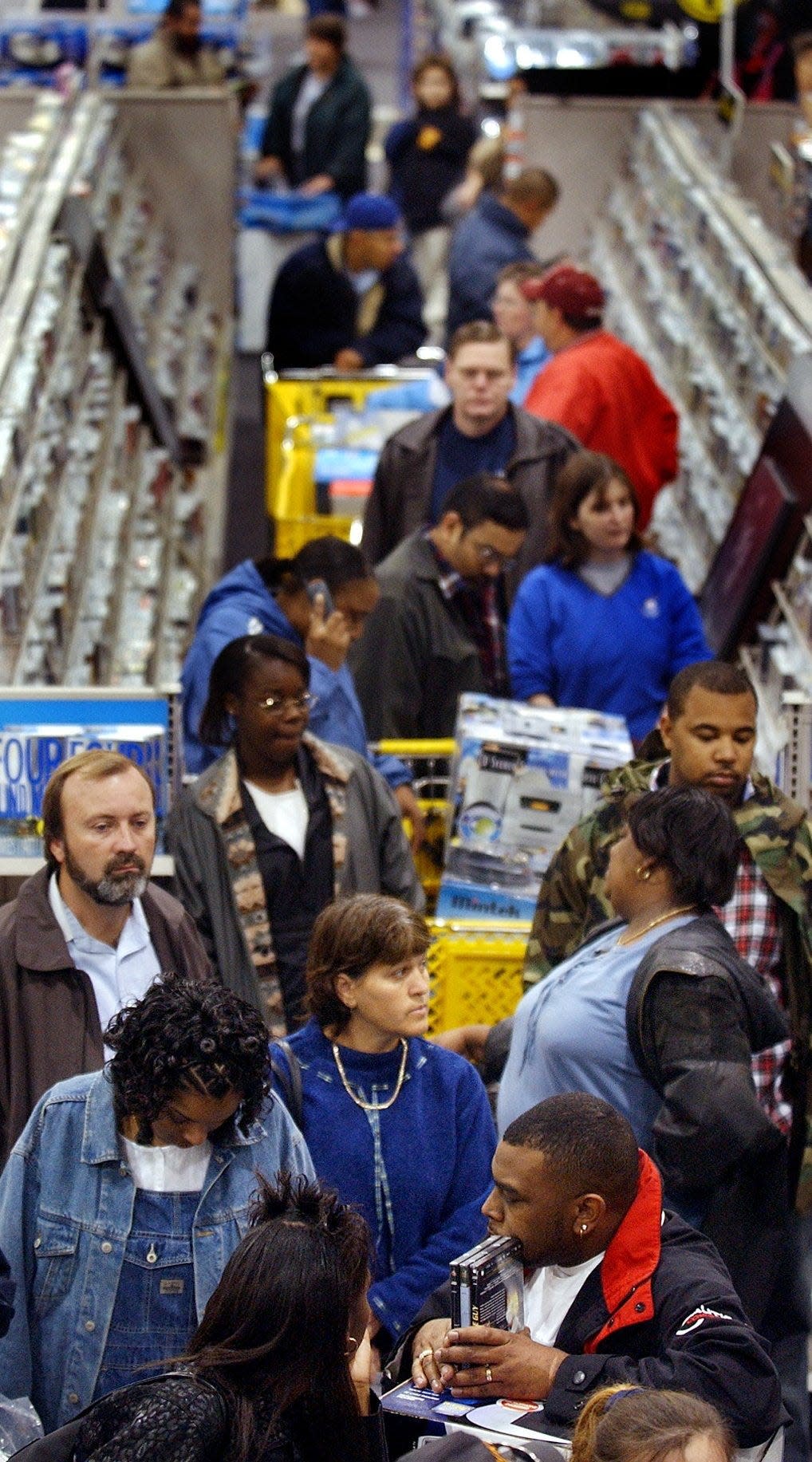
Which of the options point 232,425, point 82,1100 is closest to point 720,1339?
point 82,1100

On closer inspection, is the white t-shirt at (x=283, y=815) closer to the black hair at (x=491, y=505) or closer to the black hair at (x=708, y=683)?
the black hair at (x=708, y=683)

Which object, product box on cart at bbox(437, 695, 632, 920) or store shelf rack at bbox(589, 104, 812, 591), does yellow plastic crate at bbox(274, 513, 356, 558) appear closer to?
store shelf rack at bbox(589, 104, 812, 591)

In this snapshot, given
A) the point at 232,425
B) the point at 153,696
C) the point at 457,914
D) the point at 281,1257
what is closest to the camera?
the point at 281,1257

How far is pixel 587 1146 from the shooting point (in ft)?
10.4

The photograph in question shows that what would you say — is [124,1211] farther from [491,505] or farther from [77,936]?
[491,505]

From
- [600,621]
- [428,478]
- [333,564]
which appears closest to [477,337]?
[428,478]

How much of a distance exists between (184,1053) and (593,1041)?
2.92 ft

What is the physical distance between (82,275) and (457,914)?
177 inches

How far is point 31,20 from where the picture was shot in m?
13.6

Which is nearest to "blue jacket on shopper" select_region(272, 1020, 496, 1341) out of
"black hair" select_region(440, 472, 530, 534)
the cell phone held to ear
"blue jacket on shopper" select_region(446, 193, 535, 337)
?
the cell phone held to ear

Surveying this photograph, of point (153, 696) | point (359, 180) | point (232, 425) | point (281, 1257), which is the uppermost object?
point (281, 1257)

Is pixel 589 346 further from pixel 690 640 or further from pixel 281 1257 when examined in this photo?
pixel 281 1257

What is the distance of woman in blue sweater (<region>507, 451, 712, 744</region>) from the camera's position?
20.1 ft

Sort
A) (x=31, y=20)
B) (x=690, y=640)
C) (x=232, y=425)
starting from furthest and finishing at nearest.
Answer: (x=31, y=20) → (x=232, y=425) → (x=690, y=640)
